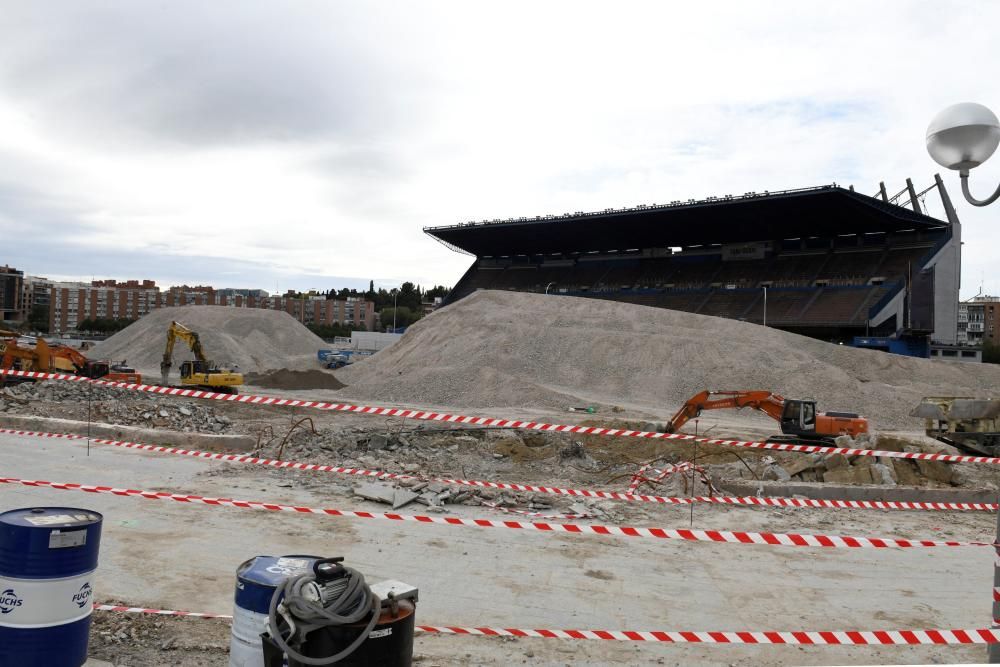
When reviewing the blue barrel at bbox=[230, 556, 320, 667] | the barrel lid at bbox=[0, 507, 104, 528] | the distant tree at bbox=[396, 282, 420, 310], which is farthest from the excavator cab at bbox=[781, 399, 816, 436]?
the distant tree at bbox=[396, 282, 420, 310]

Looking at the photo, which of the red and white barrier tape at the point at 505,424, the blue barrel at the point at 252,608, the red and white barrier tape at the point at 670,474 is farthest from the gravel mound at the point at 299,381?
the blue barrel at the point at 252,608

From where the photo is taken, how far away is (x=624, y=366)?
3494 cm

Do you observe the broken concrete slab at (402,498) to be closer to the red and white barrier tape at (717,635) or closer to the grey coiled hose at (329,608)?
the red and white barrier tape at (717,635)

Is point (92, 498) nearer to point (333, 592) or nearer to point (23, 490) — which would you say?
point (23, 490)

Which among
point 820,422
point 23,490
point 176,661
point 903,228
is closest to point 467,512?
point 176,661

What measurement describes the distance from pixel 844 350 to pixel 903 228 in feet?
85.3

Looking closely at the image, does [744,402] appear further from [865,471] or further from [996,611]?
[996,611]

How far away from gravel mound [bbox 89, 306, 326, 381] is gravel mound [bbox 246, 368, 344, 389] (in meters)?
7.81

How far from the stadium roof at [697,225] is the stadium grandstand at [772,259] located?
124mm

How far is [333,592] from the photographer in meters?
3.30

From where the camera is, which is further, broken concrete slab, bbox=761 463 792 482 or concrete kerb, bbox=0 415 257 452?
concrete kerb, bbox=0 415 257 452

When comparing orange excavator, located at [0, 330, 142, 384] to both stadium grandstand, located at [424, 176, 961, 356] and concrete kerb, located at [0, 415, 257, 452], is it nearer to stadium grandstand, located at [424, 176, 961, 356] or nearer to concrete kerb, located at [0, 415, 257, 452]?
concrete kerb, located at [0, 415, 257, 452]

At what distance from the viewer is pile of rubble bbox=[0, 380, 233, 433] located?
1781cm

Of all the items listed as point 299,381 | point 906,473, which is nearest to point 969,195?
point 906,473
